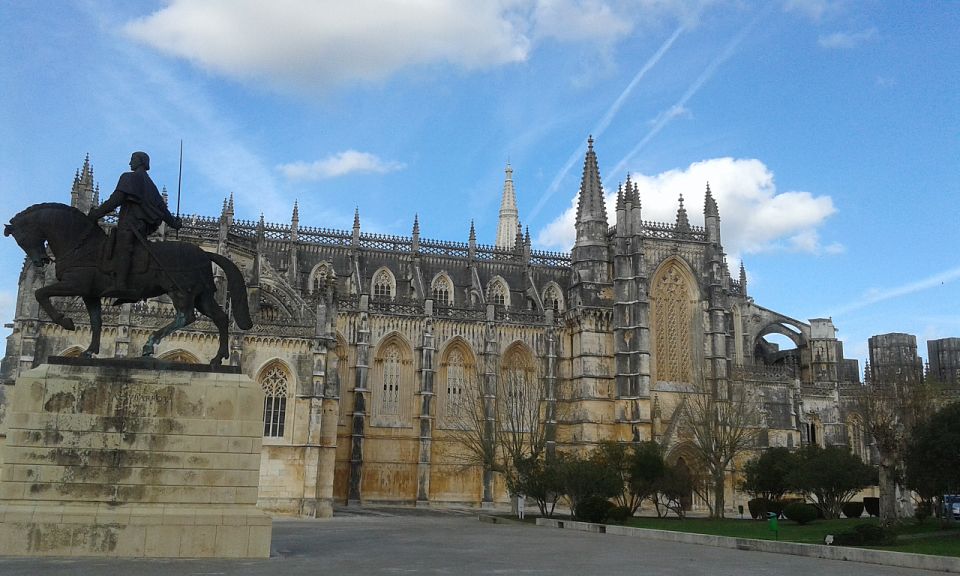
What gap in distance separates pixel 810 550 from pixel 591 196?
127ft

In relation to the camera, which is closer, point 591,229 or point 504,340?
point 504,340

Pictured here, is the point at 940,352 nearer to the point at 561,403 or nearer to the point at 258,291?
the point at 561,403

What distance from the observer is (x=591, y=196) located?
5719 cm

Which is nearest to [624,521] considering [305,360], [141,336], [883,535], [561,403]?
[883,535]

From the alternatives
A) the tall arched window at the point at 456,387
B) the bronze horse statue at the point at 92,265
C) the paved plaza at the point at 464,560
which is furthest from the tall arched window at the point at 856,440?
the bronze horse statue at the point at 92,265

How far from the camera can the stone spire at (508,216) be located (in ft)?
387

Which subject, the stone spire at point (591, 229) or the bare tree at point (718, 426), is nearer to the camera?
the bare tree at point (718, 426)

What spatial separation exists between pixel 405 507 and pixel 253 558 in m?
33.5

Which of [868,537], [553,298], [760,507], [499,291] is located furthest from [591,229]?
[868,537]

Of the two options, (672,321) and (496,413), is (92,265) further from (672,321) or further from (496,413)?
(672,321)

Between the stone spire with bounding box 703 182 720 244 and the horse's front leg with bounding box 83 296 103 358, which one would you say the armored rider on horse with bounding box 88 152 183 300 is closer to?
the horse's front leg with bounding box 83 296 103 358

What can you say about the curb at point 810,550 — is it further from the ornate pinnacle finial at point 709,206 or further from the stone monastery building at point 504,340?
the ornate pinnacle finial at point 709,206

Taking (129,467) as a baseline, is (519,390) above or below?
above

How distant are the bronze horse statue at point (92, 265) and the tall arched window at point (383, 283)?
133 ft
